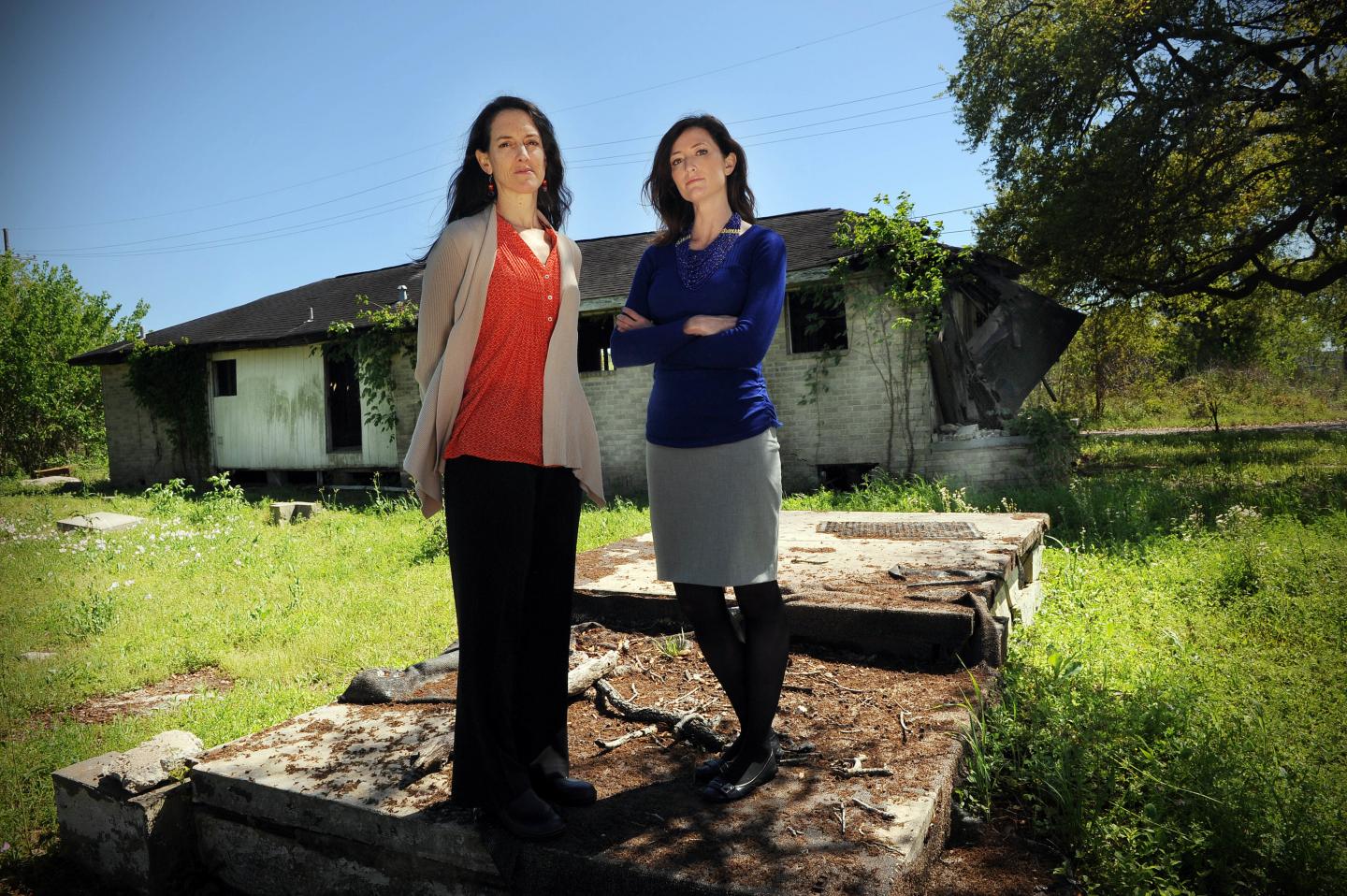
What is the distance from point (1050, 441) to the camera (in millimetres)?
10555

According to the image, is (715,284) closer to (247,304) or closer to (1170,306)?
(1170,306)

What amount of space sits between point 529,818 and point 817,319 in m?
10.4

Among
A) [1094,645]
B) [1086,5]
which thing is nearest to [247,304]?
[1086,5]

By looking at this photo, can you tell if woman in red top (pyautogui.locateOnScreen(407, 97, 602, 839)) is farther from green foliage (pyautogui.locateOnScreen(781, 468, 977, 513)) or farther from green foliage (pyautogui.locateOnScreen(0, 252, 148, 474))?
green foliage (pyautogui.locateOnScreen(0, 252, 148, 474))

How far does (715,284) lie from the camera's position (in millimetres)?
2520

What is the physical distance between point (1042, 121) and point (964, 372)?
5.72 meters

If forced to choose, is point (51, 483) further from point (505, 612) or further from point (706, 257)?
point (706, 257)

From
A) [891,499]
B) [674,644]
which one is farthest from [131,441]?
[674,644]

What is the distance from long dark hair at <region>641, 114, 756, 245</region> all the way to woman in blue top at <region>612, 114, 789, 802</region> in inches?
0.4

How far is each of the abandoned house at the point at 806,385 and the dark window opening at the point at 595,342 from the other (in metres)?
0.04

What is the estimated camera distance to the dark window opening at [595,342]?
1380cm

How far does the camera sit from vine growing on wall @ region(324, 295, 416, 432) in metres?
14.5

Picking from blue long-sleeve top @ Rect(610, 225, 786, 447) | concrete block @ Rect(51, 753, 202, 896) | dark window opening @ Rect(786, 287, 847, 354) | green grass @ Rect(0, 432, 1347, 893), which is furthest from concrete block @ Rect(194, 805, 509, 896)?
dark window opening @ Rect(786, 287, 847, 354)

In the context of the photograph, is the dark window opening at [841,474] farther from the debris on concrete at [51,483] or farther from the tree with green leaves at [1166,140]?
the debris on concrete at [51,483]
